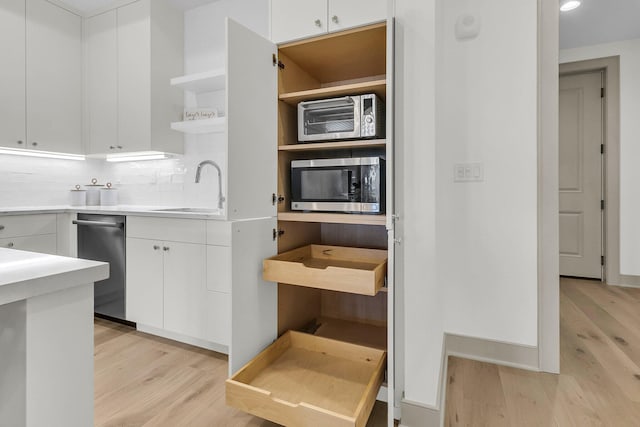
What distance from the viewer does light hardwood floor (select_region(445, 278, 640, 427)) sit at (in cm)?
149

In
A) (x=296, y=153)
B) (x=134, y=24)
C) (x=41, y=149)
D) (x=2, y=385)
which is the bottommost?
(x=2, y=385)

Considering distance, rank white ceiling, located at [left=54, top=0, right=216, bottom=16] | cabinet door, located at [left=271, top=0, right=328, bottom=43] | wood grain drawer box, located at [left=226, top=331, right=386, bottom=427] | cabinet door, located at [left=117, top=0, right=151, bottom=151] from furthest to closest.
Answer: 1. white ceiling, located at [left=54, top=0, right=216, bottom=16]
2. cabinet door, located at [left=117, top=0, right=151, bottom=151]
3. cabinet door, located at [left=271, top=0, right=328, bottom=43]
4. wood grain drawer box, located at [left=226, top=331, right=386, bottom=427]

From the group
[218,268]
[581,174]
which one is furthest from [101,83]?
[581,174]

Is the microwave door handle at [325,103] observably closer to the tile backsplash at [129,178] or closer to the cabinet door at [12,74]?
the tile backsplash at [129,178]

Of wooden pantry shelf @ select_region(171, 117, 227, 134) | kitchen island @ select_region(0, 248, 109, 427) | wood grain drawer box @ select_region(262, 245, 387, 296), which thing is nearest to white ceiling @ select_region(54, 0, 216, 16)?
wooden pantry shelf @ select_region(171, 117, 227, 134)

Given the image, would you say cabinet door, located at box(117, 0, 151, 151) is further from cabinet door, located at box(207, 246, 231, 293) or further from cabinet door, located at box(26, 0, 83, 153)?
A: cabinet door, located at box(207, 246, 231, 293)

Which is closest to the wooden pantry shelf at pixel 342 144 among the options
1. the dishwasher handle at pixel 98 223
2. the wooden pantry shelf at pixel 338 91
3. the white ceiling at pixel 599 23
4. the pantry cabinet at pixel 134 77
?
the wooden pantry shelf at pixel 338 91

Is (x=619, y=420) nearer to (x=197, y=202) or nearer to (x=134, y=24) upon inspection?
(x=197, y=202)

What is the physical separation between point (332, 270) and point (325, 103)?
2.79 feet

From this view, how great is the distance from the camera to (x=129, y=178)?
125 inches

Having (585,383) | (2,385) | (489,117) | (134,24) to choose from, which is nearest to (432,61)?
(489,117)

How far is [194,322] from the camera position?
6.95ft

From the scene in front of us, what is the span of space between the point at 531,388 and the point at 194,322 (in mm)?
1958

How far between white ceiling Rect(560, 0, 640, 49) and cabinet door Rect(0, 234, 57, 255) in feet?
Answer: 15.3
